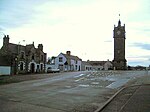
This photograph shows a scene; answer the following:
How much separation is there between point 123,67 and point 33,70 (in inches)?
2139

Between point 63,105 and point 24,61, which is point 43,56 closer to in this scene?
point 24,61

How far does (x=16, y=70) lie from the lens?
59.0 metres

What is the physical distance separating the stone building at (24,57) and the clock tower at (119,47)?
48190mm

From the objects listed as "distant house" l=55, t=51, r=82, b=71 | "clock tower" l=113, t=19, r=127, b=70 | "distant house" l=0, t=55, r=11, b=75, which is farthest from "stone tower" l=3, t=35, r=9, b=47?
"clock tower" l=113, t=19, r=127, b=70

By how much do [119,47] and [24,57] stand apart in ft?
206

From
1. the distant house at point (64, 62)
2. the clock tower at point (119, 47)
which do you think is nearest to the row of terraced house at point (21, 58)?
the distant house at point (64, 62)

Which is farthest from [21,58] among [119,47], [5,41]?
[119,47]

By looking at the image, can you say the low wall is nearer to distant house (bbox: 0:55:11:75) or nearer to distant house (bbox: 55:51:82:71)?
distant house (bbox: 0:55:11:75)

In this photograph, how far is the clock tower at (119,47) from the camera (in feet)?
370

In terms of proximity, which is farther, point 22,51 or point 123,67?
point 123,67

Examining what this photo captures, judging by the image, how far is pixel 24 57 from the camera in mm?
65438

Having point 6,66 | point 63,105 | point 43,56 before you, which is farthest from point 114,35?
point 63,105

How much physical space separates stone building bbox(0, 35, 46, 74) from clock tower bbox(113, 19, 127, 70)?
1897 inches

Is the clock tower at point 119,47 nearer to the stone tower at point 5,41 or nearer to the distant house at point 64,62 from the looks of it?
the distant house at point 64,62
